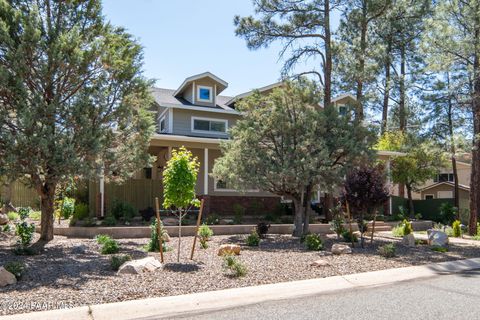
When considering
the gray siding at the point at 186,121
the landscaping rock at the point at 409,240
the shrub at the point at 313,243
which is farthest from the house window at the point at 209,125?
the shrub at the point at 313,243

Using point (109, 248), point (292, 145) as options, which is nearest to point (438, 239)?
point (292, 145)

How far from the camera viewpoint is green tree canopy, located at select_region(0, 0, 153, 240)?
9.65 metres

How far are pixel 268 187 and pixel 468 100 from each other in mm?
9207

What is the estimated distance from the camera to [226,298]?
21.9ft

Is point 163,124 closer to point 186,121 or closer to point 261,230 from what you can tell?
point 186,121

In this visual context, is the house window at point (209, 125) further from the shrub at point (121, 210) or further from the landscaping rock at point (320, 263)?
the landscaping rock at point (320, 263)

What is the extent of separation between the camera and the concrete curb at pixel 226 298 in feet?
18.7

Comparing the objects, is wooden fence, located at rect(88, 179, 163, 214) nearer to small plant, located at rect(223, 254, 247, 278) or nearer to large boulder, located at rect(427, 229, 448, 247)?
small plant, located at rect(223, 254, 247, 278)

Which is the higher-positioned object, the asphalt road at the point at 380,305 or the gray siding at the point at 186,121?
the gray siding at the point at 186,121

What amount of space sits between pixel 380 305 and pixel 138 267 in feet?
14.4

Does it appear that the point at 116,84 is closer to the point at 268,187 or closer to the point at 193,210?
Answer: the point at 268,187

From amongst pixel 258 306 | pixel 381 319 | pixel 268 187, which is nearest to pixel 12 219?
pixel 268 187

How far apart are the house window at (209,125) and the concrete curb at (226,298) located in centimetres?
1472

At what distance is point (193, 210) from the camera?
1848 cm
